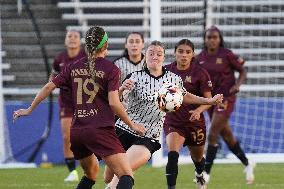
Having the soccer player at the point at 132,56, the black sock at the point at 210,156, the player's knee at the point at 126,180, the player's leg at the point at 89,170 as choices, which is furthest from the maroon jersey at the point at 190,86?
the player's knee at the point at 126,180

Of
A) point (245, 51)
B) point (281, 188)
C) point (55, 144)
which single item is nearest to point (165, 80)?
point (281, 188)

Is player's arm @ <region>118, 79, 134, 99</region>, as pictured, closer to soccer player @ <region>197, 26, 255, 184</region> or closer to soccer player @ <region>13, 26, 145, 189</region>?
soccer player @ <region>13, 26, 145, 189</region>

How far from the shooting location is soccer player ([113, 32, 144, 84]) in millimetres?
11219

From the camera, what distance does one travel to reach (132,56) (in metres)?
11.4

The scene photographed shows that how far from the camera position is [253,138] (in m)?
16.5

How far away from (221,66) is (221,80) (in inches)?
8.9

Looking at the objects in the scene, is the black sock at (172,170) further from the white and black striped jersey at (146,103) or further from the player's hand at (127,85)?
the player's hand at (127,85)

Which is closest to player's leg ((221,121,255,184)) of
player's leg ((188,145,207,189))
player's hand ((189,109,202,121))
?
player's leg ((188,145,207,189))

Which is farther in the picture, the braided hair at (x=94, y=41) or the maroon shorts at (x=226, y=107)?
the maroon shorts at (x=226, y=107)

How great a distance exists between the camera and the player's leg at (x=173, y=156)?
10094 millimetres

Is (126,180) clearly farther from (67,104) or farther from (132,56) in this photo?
(67,104)

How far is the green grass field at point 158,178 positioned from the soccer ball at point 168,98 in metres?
2.86

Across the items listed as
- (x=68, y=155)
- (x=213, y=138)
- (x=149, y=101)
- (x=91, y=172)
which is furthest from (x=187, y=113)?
(x=68, y=155)

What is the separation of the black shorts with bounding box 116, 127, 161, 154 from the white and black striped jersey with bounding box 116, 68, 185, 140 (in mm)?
44
